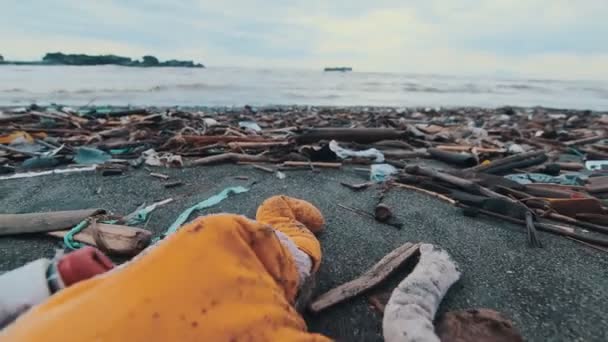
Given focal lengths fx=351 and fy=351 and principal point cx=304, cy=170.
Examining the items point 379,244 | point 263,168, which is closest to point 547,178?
point 379,244

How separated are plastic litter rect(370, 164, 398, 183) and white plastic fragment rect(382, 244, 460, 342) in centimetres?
270

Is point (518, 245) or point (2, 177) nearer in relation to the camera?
point (518, 245)

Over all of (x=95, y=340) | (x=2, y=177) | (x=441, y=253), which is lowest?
(x=2, y=177)

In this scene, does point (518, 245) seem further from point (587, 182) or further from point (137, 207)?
point (137, 207)

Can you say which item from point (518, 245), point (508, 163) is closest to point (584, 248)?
point (518, 245)

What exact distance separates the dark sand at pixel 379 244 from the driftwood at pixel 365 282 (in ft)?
0.20

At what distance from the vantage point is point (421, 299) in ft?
6.80

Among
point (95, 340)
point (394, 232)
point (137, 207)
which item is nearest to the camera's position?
point (95, 340)

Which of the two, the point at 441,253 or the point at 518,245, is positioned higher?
the point at 441,253

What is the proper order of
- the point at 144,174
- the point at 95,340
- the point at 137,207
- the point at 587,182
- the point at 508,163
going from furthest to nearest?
the point at 508,163 → the point at 144,174 → the point at 587,182 → the point at 137,207 → the point at 95,340

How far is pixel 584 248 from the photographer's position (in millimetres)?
3283

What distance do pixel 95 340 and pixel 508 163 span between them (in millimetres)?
6390

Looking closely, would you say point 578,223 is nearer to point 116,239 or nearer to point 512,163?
point 512,163

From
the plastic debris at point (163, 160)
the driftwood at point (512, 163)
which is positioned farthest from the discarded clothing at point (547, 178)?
the plastic debris at point (163, 160)
